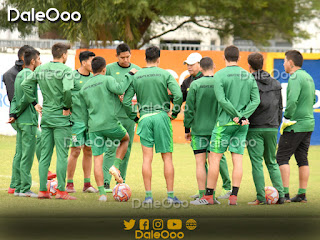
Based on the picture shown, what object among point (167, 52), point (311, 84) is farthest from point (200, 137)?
point (167, 52)

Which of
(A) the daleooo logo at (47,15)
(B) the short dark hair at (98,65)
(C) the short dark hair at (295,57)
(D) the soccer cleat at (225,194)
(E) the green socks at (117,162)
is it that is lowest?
(D) the soccer cleat at (225,194)

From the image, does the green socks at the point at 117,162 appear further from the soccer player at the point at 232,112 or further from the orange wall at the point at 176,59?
the orange wall at the point at 176,59

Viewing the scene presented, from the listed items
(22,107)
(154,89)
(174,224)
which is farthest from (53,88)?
(174,224)

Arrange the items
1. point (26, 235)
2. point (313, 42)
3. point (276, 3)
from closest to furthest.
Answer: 1. point (26, 235)
2. point (276, 3)
3. point (313, 42)

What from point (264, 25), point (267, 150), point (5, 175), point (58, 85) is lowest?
point (5, 175)

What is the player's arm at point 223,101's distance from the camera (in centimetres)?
845

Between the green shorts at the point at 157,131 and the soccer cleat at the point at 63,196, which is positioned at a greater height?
the green shorts at the point at 157,131

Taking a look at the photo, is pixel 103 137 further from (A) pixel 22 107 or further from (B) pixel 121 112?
(A) pixel 22 107

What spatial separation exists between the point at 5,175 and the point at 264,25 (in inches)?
650

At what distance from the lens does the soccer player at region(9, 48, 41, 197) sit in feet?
31.3

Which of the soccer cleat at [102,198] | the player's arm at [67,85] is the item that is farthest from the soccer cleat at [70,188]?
the player's arm at [67,85]

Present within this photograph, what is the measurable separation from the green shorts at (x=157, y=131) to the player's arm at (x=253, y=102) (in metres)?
1.14

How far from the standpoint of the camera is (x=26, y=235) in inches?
274

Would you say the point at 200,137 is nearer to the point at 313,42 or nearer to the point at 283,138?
the point at 283,138
